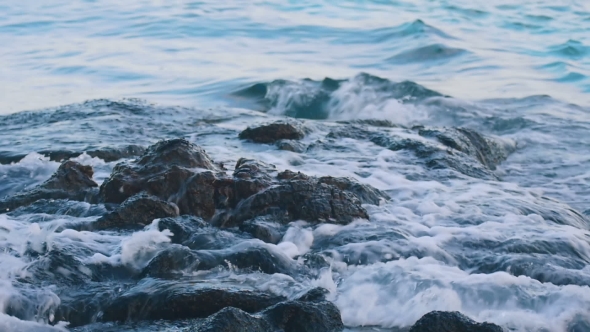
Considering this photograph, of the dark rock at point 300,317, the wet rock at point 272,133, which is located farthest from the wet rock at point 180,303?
the wet rock at point 272,133

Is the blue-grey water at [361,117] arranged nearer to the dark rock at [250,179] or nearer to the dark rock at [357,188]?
the dark rock at [357,188]

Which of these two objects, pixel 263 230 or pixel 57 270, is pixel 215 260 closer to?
pixel 263 230

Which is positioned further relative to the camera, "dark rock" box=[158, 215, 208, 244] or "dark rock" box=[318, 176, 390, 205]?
"dark rock" box=[318, 176, 390, 205]

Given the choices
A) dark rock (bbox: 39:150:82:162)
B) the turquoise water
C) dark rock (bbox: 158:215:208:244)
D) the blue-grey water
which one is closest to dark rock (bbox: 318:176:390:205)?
the blue-grey water

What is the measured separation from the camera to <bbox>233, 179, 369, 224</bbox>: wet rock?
194 inches

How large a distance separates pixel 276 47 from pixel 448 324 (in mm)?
10921

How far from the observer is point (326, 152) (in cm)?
681

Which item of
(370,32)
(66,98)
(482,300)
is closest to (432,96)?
(66,98)

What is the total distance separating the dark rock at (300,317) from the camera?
11.6ft

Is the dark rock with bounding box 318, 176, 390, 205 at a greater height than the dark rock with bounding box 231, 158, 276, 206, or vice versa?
the dark rock with bounding box 231, 158, 276, 206

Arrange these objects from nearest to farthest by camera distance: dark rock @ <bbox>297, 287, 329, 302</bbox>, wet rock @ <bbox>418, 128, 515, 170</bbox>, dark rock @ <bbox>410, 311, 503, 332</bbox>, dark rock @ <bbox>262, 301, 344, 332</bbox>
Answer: dark rock @ <bbox>410, 311, 503, 332</bbox> < dark rock @ <bbox>262, 301, 344, 332</bbox> < dark rock @ <bbox>297, 287, 329, 302</bbox> < wet rock @ <bbox>418, 128, 515, 170</bbox>

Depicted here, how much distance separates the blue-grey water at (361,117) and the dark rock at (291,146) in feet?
0.30

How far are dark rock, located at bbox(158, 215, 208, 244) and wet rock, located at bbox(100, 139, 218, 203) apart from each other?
1.27 ft

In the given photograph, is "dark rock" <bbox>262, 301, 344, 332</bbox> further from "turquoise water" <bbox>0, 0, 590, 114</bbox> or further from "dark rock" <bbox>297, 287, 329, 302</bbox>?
"turquoise water" <bbox>0, 0, 590, 114</bbox>
